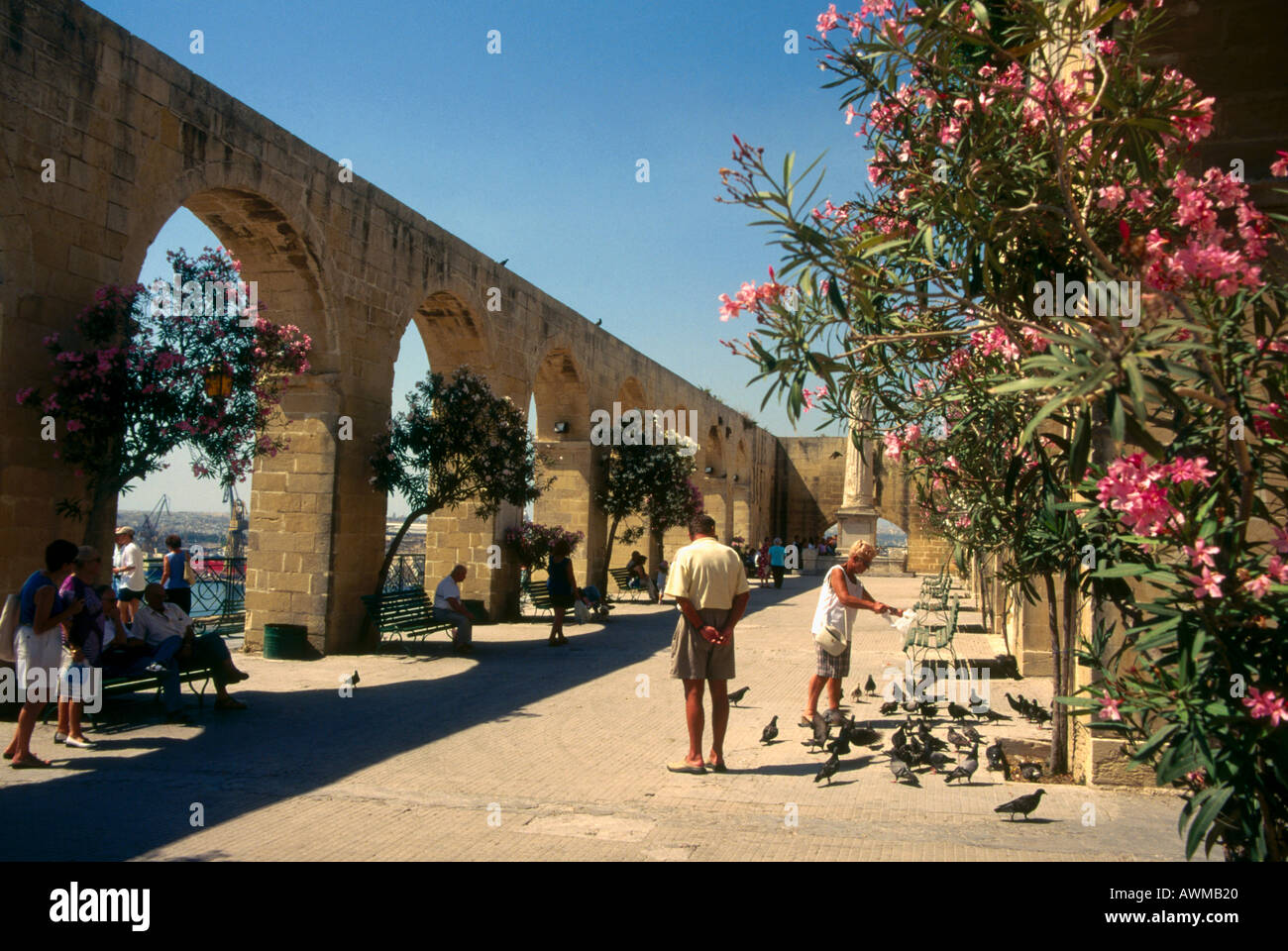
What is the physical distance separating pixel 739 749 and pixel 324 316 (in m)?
6.29

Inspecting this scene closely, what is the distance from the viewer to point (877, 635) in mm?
13906

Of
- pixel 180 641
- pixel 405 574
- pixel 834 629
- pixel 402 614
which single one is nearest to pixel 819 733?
pixel 834 629

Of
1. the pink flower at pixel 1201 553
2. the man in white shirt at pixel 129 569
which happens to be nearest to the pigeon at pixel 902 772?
the pink flower at pixel 1201 553

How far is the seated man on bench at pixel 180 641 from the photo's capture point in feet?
22.7

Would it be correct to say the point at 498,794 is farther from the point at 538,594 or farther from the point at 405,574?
the point at 405,574

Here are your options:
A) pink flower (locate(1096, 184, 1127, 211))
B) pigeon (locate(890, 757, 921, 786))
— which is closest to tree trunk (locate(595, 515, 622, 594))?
pigeon (locate(890, 757, 921, 786))

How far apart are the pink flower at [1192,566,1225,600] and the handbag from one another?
590 centimetres

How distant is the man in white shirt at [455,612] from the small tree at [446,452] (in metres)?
0.65

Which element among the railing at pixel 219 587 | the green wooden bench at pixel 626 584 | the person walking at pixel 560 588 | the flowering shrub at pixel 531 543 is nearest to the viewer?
the person walking at pixel 560 588

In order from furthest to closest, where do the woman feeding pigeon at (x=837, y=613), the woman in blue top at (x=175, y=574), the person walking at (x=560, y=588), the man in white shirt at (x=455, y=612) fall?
the person walking at (x=560, y=588) < the man in white shirt at (x=455, y=612) < the woman in blue top at (x=175, y=574) < the woman feeding pigeon at (x=837, y=613)

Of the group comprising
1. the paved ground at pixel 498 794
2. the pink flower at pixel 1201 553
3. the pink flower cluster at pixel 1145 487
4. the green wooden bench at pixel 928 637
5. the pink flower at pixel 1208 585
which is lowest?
the paved ground at pixel 498 794

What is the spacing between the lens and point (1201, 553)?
2.64 meters

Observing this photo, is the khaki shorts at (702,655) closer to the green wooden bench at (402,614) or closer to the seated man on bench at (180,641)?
the seated man on bench at (180,641)
